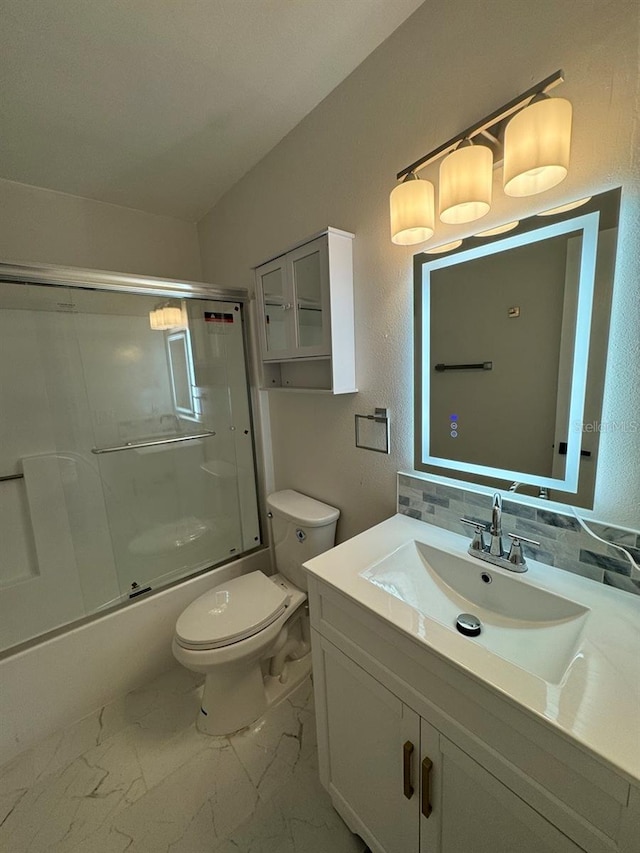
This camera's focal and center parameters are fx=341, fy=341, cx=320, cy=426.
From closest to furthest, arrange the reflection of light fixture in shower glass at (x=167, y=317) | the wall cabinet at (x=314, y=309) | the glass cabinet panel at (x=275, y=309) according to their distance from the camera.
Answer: the wall cabinet at (x=314, y=309) < the glass cabinet panel at (x=275, y=309) < the reflection of light fixture in shower glass at (x=167, y=317)

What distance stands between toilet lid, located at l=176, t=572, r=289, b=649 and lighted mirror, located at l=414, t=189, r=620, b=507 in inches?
33.8

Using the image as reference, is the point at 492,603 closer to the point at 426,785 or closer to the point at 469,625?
the point at 469,625

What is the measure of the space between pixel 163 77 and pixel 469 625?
1.92m

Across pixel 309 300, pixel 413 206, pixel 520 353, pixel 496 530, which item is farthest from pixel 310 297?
pixel 496 530

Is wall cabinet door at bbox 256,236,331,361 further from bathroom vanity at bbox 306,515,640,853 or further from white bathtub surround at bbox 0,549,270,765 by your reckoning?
white bathtub surround at bbox 0,549,270,765

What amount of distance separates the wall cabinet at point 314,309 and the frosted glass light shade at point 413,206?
0.97 feet

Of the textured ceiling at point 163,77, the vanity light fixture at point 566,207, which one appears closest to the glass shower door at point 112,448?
Answer: the textured ceiling at point 163,77

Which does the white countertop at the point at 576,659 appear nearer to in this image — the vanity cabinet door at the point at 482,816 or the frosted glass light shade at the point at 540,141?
the vanity cabinet door at the point at 482,816

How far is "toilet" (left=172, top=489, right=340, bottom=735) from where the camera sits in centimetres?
127

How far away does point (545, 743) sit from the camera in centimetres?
52

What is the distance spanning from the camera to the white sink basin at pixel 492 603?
71cm

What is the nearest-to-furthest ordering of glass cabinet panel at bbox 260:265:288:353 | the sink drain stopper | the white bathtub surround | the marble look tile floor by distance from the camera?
the sink drain stopper < the marble look tile floor < the white bathtub surround < glass cabinet panel at bbox 260:265:288:353

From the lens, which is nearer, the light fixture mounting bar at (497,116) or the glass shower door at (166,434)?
the light fixture mounting bar at (497,116)

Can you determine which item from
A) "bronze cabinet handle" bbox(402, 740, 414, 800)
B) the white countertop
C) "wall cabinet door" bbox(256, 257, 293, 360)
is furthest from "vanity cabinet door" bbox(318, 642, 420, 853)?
"wall cabinet door" bbox(256, 257, 293, 360)
